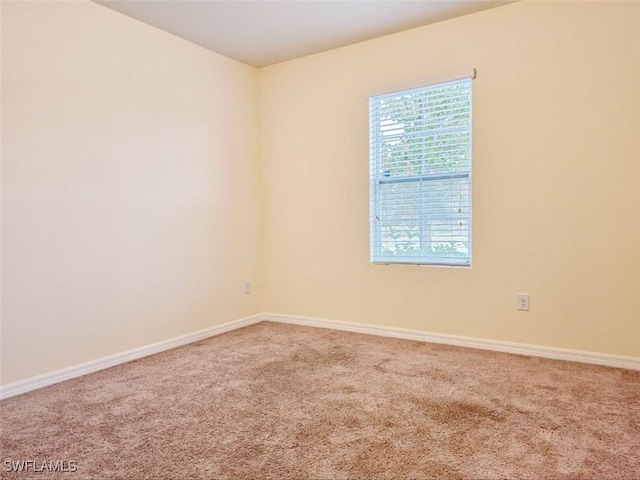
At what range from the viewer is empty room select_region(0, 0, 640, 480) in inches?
74.8

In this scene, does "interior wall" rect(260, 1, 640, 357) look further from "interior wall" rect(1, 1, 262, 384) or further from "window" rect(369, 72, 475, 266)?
"interior wall" rect(1, 1, 262, 384)

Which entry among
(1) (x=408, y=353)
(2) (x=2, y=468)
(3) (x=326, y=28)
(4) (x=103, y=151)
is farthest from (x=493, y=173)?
(2) (x=2, y=468)

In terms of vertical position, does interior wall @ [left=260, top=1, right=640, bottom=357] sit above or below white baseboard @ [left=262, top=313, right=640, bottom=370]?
above

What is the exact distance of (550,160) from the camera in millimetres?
2859

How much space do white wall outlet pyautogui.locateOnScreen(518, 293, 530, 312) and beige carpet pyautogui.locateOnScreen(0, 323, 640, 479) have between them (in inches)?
14.0

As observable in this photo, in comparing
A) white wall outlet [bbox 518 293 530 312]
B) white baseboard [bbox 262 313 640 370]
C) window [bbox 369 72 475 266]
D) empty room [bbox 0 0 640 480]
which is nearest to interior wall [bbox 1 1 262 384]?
empty room [bbox 0 0 640 480]

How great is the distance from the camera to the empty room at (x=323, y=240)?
190cm

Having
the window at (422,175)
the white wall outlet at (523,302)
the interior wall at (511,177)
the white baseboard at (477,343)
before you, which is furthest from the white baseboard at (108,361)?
the white wall outlet at (523,302)

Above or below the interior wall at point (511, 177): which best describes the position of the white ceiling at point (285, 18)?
above

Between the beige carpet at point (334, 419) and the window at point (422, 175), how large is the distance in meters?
0.87

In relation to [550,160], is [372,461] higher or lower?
lower

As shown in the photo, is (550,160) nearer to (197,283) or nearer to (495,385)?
(495,385)

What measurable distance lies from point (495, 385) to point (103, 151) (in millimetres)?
2832

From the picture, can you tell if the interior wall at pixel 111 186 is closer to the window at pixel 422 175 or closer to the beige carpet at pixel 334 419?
the beige carpet at pixel 334 419
